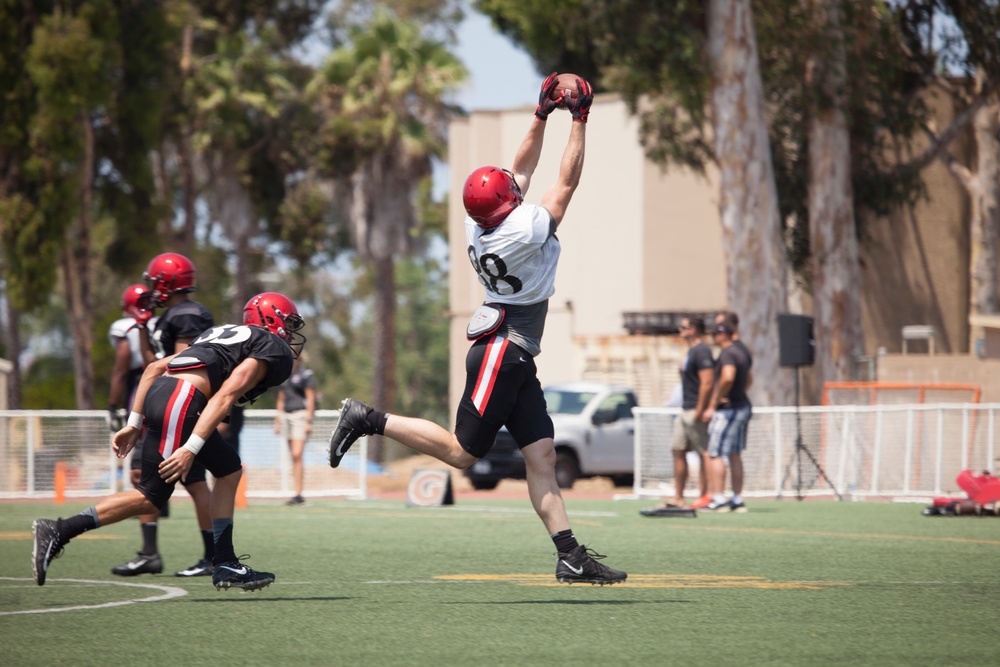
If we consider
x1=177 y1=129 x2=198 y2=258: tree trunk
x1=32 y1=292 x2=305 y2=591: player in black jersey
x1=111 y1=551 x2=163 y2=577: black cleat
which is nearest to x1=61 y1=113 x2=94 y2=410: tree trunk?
x1=177 y1=129 x2=198 y2=258: tree trunk

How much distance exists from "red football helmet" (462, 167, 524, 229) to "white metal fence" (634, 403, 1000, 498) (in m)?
11.7

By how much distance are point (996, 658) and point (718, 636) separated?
112 cm

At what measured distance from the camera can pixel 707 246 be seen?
3388 centimetres

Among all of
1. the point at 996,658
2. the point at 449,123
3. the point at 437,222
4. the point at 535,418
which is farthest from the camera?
the point at 437,222

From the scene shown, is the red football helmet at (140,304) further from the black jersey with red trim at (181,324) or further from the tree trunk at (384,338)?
the tree trunk at (384,338)

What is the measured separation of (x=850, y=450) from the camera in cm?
1856

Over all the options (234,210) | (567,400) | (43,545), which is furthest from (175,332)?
(234,210)

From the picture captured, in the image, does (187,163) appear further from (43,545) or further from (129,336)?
(43,545)

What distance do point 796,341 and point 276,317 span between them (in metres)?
13.0

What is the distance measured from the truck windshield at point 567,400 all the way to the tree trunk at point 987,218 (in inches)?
447

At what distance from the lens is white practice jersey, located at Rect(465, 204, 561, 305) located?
23.6 feet

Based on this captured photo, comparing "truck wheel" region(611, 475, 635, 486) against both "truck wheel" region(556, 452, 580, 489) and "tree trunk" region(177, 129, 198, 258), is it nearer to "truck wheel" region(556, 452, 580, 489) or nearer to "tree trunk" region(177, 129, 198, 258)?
"truck wheel" region(556, 452, 580, 489)

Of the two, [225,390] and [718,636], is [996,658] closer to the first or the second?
[718,636]

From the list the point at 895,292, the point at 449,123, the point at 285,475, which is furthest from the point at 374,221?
the point at 285,475
